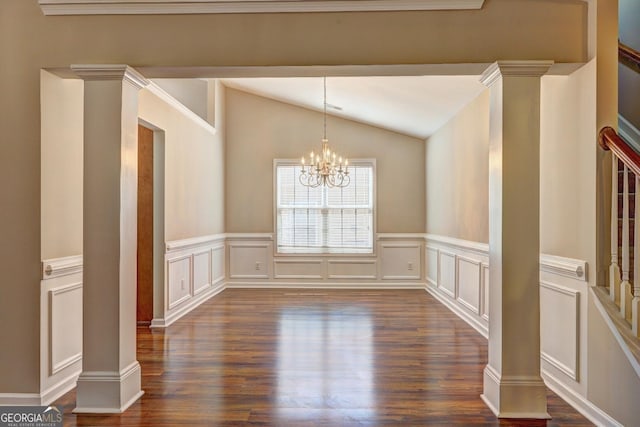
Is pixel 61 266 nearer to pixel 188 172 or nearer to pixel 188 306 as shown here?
pixel 188 306

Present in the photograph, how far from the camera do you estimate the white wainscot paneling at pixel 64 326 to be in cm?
312

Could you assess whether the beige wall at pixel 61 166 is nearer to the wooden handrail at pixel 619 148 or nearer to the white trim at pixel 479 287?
the wooden handrail at pixel 619 148

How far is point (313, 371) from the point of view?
12.2 feet

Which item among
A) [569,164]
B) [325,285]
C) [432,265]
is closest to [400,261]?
[432,265]

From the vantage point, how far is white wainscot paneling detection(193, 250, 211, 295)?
638 centimetres

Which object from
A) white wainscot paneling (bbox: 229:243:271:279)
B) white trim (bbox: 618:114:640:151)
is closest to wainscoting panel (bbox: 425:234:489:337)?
white trim (bbox: 618:114:640:151)

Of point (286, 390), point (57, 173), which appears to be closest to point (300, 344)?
point (286, 390)

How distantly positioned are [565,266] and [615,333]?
2.05 ft

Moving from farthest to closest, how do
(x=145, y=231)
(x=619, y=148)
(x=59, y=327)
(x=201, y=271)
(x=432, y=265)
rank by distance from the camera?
(x=432, y=265) < (x=201, y=271) < (x=145, y=231) < (x=59, y=327) < (x=619, y=148)

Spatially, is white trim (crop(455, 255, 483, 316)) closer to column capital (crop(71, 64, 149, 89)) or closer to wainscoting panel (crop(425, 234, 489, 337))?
wainscoting panel (crop(425, 234, 489, 337))

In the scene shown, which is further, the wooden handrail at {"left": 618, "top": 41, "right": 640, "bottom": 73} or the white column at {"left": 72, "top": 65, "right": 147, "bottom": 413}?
the wooden handrail at {"left": 618, "top": 41, "right": 640, "bottom": 73}

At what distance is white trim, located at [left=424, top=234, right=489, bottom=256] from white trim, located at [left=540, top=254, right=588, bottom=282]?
4.61 feet

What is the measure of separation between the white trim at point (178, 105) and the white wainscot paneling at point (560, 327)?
4.09 m

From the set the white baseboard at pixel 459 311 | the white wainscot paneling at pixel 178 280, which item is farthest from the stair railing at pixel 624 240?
the white wainscot paneling at pixel 178 280
